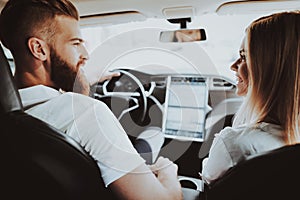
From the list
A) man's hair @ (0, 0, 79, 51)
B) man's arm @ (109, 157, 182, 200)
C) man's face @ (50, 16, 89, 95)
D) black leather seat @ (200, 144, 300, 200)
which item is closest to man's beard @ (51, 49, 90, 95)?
man's face @ (50, 16, 89, 95)

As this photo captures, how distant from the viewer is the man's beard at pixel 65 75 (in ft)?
5.20

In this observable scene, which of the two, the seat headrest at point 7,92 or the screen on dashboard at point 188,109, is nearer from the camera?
the seat headrest at point 7,92

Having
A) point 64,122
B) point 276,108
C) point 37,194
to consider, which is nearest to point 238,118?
point 276,108

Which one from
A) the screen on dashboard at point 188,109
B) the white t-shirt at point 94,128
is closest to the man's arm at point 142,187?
the white t-shirt at point 94,128

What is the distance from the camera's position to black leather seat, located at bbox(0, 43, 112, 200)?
1026mm

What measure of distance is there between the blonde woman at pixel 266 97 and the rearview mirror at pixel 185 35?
0.22 metres

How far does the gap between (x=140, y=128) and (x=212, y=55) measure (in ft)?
1.89

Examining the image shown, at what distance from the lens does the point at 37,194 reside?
109cm

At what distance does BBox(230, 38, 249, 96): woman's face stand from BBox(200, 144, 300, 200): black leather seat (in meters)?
0.62

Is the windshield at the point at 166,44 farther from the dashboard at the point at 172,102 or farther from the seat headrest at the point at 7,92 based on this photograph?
the seat headrest at the point at 7,92

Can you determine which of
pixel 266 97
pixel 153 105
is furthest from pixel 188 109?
pixel 266 97

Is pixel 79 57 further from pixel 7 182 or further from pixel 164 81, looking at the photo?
pixel 7 182

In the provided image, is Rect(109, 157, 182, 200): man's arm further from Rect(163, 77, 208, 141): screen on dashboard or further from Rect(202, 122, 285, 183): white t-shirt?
Rect(163, 77, 208, 141): screen on dashboard

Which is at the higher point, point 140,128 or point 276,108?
point 276,108
